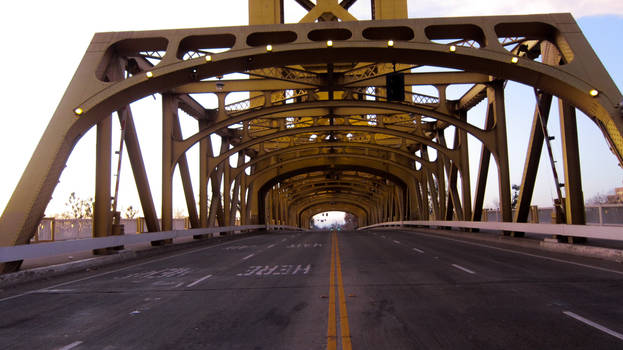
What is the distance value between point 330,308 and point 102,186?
487 inches

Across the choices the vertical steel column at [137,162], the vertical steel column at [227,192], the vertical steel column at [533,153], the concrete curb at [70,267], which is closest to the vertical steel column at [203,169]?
the vertical steel column at [227,192]

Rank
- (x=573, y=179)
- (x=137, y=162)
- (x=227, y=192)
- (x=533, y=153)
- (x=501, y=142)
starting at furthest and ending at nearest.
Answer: (x=227, y=192) → (x=501, y=142) → (x=137, y=162) → (x=533, y=153) → (x=573, y=179)

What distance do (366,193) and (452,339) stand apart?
84497 millimetres

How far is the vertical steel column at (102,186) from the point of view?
1736 cm

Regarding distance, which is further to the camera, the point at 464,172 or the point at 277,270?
the point at 464,172

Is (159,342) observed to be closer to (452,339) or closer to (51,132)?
(452,339)

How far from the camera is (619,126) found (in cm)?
1452

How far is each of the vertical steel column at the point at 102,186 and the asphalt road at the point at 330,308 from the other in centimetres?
444

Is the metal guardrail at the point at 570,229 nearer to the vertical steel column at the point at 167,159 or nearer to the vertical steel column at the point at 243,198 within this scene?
the vertical steel column at the point at 167,159

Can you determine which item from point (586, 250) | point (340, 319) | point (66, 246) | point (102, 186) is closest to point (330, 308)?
point (340, 319)

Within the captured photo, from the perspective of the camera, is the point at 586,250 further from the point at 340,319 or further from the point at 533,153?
the point at 340,319

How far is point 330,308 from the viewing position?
25.0 ft

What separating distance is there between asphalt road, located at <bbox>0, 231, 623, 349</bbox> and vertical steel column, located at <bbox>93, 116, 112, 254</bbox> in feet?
14.6

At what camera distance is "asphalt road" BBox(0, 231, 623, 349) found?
5777 millimetres
